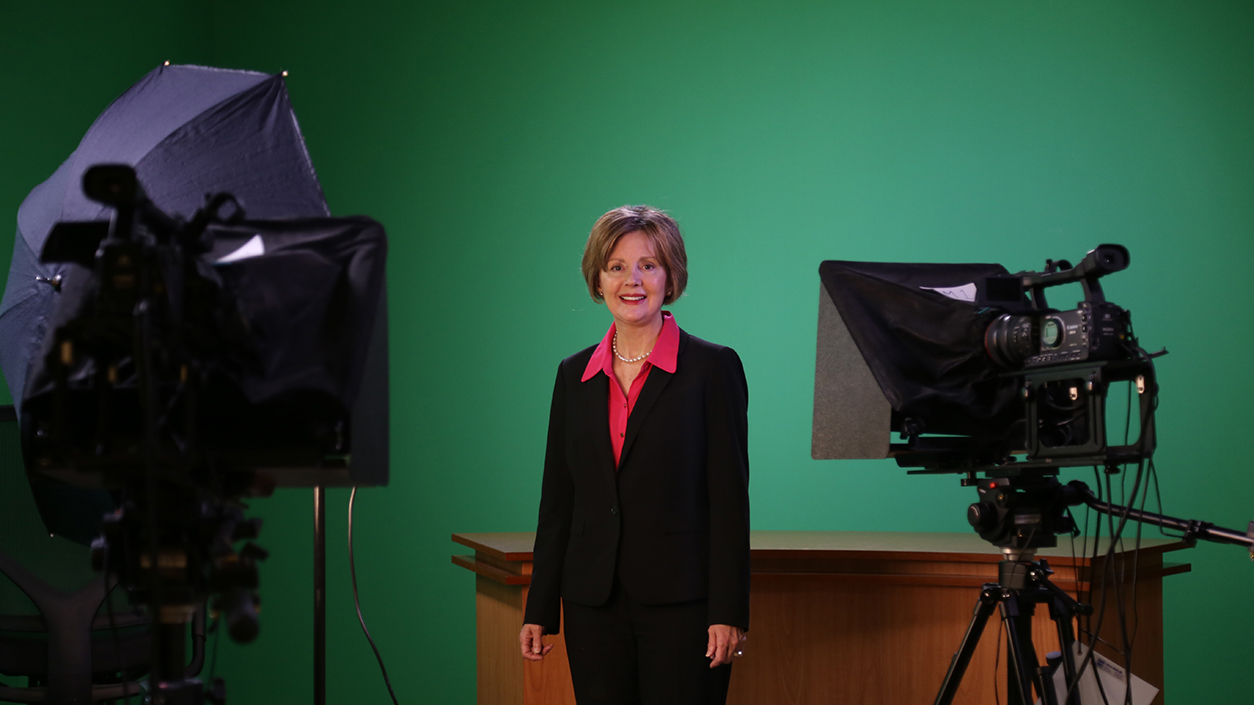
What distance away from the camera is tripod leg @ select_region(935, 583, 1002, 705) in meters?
1.81

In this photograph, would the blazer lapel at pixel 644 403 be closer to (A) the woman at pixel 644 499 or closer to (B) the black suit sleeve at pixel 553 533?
(A) the woman at pixel 644 499

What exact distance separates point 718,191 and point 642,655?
2163 mm

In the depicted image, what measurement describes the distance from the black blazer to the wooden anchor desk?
336 mm

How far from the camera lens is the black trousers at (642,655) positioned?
5.65ft

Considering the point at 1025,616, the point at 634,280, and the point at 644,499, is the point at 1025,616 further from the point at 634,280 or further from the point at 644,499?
the point at 634,280

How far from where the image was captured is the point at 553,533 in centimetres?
194

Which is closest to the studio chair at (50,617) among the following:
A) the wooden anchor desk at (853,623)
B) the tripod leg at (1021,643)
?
the wooden anchor desk at (853,623)

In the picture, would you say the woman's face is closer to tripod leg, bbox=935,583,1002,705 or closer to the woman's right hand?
the woman's right hand

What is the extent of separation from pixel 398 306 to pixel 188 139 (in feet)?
7.30

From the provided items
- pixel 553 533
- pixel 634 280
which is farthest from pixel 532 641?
pixel 634 280

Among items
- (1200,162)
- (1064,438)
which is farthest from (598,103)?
(1064,438)

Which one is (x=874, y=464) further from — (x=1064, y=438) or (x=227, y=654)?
(x=227, y=654)

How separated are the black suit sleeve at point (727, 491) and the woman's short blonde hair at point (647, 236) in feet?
0.67

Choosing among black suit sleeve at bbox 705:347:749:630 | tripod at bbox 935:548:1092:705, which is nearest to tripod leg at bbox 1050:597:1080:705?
tripod at bbox 935:548:1092:705
